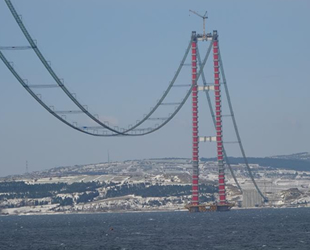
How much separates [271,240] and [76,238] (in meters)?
25.3

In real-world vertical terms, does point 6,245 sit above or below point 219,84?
below

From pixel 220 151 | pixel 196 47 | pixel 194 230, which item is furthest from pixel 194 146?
pixel 194 230

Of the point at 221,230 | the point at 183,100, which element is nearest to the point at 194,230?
the point at 221,230

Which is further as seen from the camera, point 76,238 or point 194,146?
point 194,146

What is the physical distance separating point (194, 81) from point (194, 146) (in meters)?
11.1

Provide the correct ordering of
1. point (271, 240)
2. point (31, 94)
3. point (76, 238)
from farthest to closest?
point (76, 238) < point (271, 240) < point (31, 94)

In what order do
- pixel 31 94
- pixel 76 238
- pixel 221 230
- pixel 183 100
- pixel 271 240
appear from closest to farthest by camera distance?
pixel 31 94, pixel 271 240, pixel 76 238, pixel 221 230, pixel 183 100

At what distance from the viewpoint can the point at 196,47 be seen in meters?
188

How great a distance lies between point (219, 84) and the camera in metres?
183

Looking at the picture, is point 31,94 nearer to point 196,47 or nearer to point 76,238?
point 76,238

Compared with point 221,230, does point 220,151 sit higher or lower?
higher

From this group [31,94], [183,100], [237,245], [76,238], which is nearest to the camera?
[31,94]

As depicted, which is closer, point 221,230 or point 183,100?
point 221,230

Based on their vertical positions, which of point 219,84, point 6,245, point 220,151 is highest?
point 219,84
